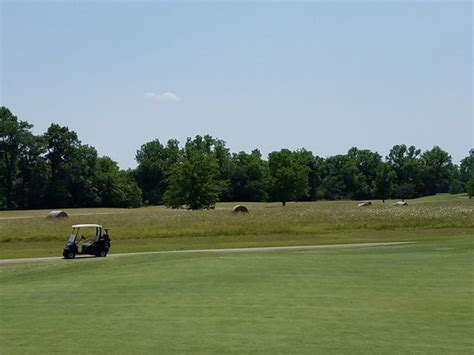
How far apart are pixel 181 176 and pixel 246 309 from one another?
3463 inches

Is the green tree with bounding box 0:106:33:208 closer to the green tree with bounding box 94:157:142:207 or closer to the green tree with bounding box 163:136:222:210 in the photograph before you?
the green tree with bounding box 94:157:142:207

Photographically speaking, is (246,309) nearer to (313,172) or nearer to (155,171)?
(155,171)

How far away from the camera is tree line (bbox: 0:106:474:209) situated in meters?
109

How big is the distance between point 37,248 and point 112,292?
29.7 meters

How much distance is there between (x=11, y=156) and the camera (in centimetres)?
12481

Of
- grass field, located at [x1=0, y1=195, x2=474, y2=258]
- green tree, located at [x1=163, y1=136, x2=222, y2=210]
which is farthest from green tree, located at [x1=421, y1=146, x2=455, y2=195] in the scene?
grass field, located at [x1=0, y1=195, x2=474, y2=258]

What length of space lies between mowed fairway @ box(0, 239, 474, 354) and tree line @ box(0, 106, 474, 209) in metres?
81.3

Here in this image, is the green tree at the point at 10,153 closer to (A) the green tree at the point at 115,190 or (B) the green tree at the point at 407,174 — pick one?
(A) the green tree at the point at 115,190

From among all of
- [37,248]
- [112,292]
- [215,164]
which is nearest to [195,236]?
[37,248]

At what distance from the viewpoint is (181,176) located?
101 meters

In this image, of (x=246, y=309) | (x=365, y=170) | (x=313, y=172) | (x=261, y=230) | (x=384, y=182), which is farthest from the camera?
(x=365, y=170)

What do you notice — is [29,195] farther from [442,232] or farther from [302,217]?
[442,232]

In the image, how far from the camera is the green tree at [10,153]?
12356cm

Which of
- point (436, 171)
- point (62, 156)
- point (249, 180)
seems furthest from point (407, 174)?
point (62, 156)
